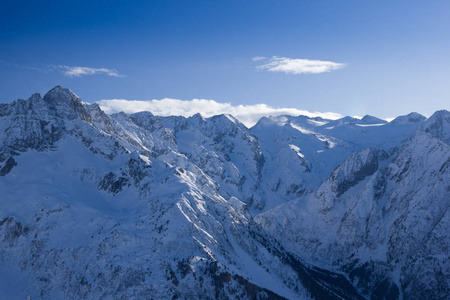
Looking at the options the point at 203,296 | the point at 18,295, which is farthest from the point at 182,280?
the point at 18,295

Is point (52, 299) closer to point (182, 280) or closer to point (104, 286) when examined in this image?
point (104, 286)

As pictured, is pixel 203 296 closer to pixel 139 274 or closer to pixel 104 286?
pixel 139 274

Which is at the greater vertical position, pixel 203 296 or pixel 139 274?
A: pixel 139 274

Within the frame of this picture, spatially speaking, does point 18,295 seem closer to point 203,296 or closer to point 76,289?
point 76,289

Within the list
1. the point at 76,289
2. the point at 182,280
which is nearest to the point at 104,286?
the point at 76,289

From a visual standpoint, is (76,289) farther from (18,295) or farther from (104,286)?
(18,295)

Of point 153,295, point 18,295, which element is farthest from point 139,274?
point 18,295

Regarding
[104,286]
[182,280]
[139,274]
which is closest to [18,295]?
[104,286]
